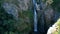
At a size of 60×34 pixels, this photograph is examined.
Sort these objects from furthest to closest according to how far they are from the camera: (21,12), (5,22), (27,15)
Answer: (27,15) → (21,12) → (5,22)

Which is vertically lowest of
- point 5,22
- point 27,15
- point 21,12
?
point 5,22

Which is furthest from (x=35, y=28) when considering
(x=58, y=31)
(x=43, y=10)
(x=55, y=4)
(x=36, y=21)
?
(x=58, y=31)

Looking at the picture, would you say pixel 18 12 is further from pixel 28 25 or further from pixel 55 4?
pixel 55 4

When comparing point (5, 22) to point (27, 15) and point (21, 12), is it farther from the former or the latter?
point (27, 15)

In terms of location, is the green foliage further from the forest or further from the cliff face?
the cliff face

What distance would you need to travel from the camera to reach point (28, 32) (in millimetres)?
14266

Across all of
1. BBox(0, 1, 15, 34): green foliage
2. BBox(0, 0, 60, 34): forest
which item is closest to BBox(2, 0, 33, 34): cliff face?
BBox(0, 0, 60, 34): forest

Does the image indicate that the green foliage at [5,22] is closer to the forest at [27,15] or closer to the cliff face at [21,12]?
the forest at [27,15]

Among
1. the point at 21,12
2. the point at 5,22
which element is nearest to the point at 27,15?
the point at 21,12

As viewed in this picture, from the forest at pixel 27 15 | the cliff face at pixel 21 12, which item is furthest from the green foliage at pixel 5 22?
the cliff face at pixel 21 12

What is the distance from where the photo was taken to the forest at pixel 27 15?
13555mm

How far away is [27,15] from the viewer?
14.7 metres

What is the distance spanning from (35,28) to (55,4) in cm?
247

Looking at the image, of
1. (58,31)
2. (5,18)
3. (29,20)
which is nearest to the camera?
(58,31)
